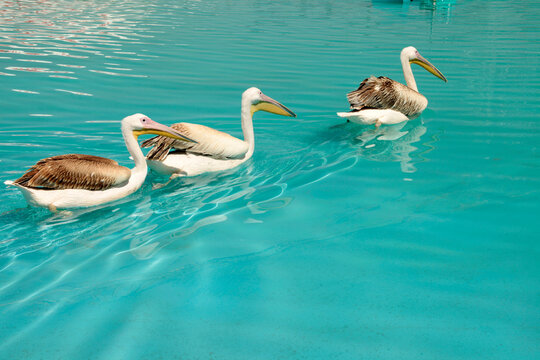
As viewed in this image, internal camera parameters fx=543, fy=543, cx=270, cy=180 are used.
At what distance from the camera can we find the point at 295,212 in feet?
15.1

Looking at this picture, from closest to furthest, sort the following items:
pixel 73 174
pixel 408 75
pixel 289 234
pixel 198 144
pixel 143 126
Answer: pixel 289 234, pixel 73 174, pixel 143 126, pixel 198 144, pixel 408 75

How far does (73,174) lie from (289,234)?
1.85m

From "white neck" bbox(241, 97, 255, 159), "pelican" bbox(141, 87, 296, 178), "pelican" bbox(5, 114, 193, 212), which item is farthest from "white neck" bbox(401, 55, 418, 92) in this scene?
"pelican" bbox(5, 114, 193, 212)

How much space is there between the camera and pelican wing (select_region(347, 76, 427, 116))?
6.89 m

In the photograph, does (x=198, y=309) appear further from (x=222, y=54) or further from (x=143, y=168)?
(x=222, y=54)

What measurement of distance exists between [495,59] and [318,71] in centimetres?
386

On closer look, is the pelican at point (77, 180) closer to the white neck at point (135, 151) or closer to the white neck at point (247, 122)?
the white neck at point (135, 151)

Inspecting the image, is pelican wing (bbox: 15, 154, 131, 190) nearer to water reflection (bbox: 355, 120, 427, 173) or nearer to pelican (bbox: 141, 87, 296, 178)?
pelican (bbox: 141, 87, 296, 178)

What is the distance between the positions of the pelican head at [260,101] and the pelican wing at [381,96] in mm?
1240

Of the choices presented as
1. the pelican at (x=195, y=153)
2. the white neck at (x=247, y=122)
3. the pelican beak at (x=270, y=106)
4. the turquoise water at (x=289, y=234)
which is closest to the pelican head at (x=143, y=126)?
the pelican at (x=195, y=153)

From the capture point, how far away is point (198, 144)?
534cm

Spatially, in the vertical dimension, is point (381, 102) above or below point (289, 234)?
above

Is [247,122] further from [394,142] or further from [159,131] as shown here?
[394,142]

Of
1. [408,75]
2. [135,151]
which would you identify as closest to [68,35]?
[408,75]
